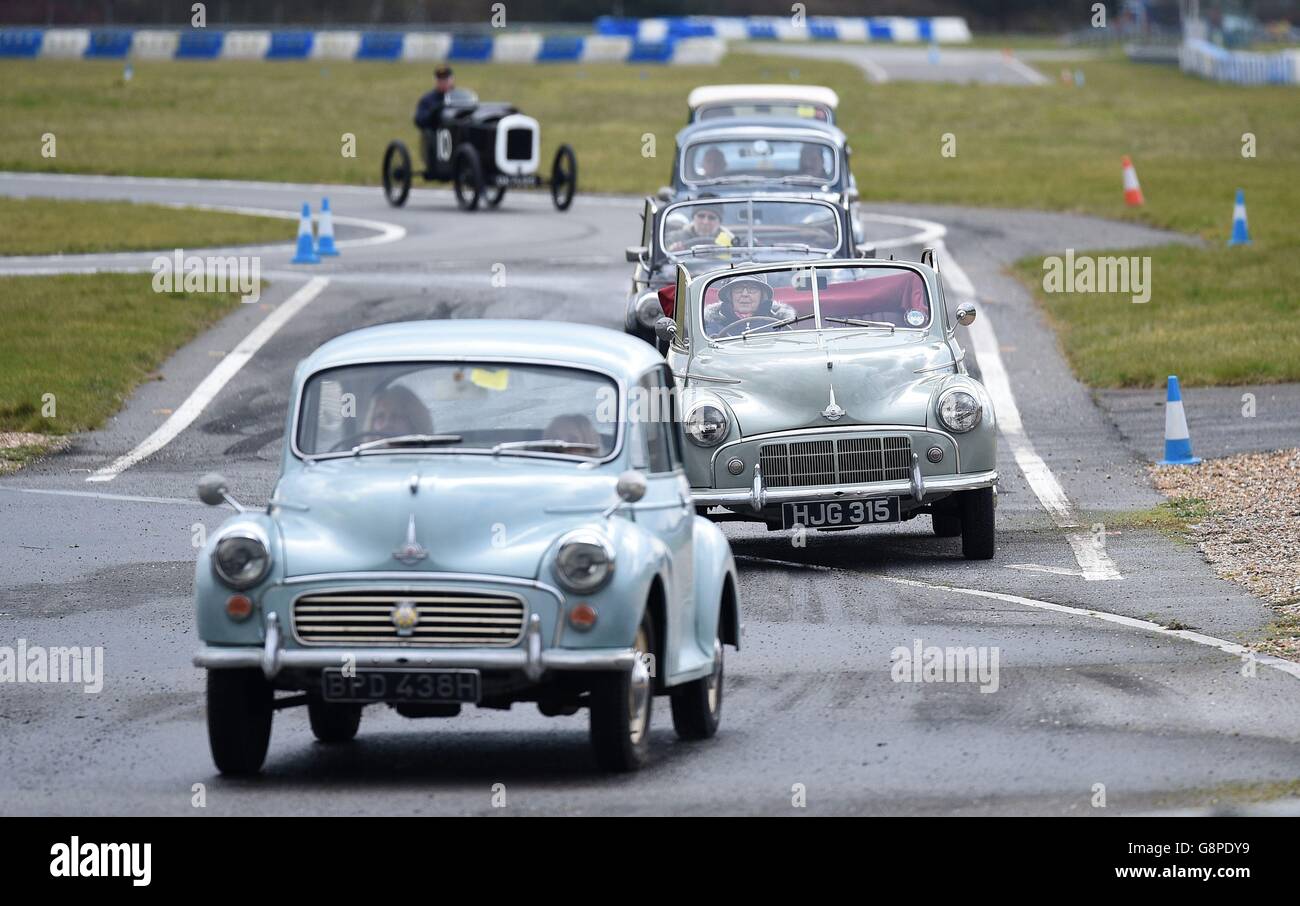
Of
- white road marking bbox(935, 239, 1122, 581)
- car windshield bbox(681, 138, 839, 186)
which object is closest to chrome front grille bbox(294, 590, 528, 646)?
white road marking bbox(935, 239, 1122, 581)

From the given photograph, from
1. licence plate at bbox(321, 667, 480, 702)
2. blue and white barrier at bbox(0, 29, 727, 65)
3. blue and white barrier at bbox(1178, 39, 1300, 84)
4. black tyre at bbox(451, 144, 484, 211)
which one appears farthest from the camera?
blue and white barrier at bbox(0, 29, 727, 65)

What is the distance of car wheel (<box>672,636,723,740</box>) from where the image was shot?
26.8 ft

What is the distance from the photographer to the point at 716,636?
27.7 feet

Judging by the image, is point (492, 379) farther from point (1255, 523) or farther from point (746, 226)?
point (746, 226)

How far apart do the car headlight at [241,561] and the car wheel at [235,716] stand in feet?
0.99

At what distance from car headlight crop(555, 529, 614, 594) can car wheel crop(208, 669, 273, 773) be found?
1.08 meters

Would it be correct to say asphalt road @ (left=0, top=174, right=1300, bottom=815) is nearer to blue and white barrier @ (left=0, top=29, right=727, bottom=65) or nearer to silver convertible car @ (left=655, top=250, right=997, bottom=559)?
silver convertible car @ (left=655, top=250, right=997, bottom=559)

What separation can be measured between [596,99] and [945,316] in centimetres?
4425

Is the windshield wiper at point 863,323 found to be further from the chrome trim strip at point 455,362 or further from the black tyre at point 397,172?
the black tyre at point 397,172

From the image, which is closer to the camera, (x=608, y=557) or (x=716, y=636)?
(x=608, y=557)

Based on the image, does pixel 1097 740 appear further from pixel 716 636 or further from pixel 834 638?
pixel 834 638
